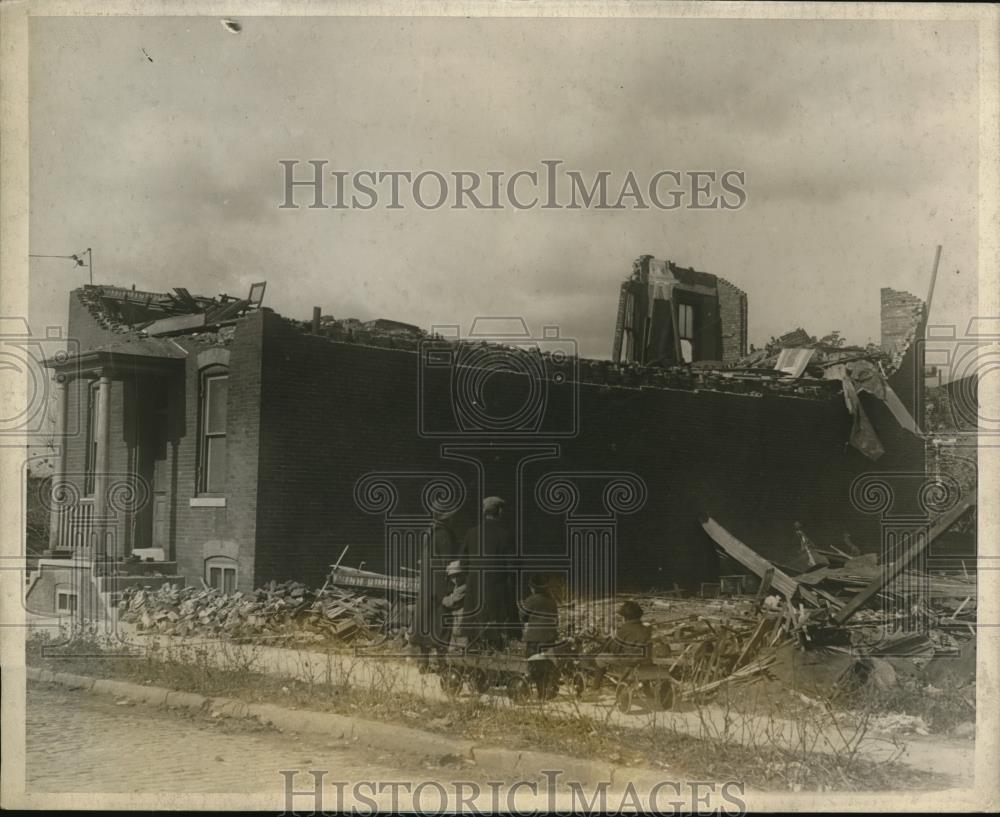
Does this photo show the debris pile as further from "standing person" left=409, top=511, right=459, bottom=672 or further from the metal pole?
the metal pole

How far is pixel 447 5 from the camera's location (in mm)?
9523

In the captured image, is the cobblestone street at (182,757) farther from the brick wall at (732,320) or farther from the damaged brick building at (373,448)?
the brick wall at (732,320)

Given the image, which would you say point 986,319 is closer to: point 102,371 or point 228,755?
point 228,755

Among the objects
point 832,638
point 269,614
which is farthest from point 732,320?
point 269,614

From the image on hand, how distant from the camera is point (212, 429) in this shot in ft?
44.5

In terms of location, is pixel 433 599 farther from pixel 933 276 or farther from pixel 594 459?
pixel 933 276

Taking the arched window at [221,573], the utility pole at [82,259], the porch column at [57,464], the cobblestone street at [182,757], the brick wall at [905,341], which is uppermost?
the utility pole at [82,259]

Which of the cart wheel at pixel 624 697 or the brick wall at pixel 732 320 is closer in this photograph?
the cart wheel at pixel 624 697

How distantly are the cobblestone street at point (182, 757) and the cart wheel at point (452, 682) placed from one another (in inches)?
42.9

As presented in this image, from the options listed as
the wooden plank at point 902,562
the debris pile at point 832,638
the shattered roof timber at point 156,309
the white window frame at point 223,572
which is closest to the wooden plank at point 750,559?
the debris pile at point 832,638

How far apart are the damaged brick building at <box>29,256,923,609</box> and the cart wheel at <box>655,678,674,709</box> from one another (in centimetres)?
240

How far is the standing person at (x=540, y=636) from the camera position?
30.8 ft

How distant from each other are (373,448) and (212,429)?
2.30m

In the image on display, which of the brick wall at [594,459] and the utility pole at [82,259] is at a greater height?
the utility pole at [82,259]
